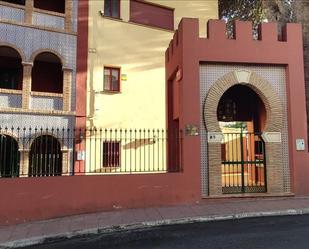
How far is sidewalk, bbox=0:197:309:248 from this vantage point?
312 inches

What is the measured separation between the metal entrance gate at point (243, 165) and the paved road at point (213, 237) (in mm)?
2803

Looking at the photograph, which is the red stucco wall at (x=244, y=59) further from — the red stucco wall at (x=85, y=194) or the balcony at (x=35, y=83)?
the balcony at (x=35, y=83)

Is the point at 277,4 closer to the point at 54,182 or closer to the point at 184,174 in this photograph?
the point at 184,174

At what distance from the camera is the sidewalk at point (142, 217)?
7.93 metres

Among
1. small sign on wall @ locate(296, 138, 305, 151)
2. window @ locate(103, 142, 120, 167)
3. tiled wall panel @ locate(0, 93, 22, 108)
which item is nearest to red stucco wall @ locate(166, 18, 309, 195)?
small sign on wall @ locate(296, 138, 305, 151)

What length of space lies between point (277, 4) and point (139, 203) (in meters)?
10.5

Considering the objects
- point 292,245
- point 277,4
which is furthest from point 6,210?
point 277,4

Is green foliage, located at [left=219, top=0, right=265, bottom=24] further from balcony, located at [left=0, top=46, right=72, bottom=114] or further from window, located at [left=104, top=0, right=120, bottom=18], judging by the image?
balcony, located at [left=0, top=46, right=72, bottom=114]

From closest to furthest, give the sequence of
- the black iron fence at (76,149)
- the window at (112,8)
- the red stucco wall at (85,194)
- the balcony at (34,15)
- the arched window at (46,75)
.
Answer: the red stucco wall at (85,194) < the black iron fence at (76,149) < the balcony at (34,15) < the window at (112,8) < the arched window at (46,75)

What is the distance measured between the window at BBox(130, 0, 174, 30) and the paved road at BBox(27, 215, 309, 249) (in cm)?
1206

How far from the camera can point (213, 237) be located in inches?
285

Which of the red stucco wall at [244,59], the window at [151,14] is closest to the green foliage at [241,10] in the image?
the window at [151,14]

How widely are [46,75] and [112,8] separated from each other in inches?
173

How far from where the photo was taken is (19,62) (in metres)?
17.6
